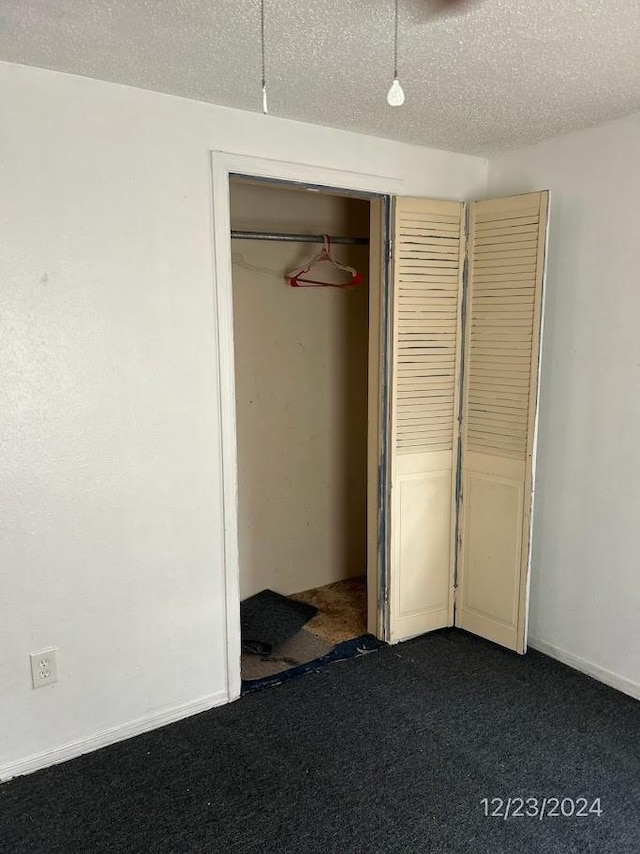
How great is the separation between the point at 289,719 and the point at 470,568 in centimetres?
117

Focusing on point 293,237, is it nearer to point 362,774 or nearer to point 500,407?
point 500,407

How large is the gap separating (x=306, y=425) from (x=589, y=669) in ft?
6.02

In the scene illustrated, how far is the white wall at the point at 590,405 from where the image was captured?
261 cm

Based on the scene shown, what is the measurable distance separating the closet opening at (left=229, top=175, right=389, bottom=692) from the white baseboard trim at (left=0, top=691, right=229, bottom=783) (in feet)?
1.27

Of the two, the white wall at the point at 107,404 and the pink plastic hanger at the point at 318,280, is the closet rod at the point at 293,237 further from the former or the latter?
the white wall at the point at 107,404

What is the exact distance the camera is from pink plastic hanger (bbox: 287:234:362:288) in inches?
132

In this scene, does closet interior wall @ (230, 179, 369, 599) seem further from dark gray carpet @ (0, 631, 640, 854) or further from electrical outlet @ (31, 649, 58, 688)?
electrical outlet @ (31, 649, 58, 688)

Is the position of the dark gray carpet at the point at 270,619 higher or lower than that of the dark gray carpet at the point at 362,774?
higher

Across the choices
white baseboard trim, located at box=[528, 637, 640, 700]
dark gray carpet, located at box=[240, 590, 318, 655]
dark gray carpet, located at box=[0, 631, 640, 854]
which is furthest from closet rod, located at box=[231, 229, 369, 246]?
white baseboard trim, located at box=[528, 637, 640, 700]

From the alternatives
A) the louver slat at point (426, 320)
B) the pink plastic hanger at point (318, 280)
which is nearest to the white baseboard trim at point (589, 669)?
the louver slat at point (426, 320)

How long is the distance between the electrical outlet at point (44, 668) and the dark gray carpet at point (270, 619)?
1.02 m

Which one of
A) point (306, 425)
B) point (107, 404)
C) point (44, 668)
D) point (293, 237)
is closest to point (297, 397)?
point (306, 425)

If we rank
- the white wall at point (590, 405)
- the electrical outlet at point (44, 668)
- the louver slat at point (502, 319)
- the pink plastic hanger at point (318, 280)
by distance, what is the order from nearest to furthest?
the electrical outlet at point (44, 668) → the white wall at point (590, 405) → the louver slat at point (502, 319) → the pink plastic hanger at point (318, 280)

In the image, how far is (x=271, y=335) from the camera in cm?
347
